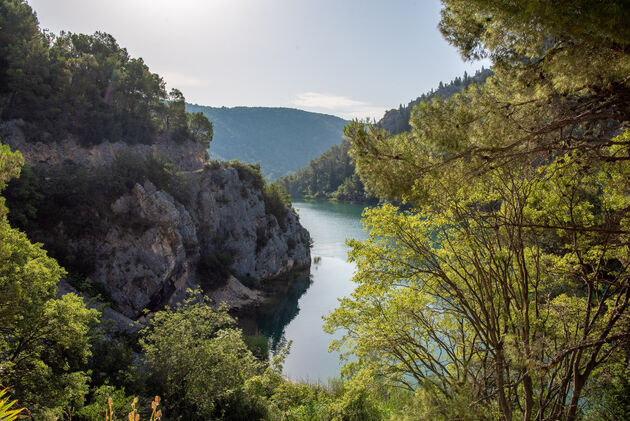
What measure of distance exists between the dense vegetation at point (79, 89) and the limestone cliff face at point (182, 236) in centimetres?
154

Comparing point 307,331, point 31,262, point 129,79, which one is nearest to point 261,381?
point 31,262

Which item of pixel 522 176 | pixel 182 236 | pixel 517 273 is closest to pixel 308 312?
pixel 182 236

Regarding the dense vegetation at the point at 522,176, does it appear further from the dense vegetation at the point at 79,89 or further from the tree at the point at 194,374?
the dense vegetation at the point at 79,89

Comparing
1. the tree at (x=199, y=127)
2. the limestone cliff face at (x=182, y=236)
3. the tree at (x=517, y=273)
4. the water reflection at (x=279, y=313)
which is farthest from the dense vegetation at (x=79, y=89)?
the tree at (x=517, y=273)

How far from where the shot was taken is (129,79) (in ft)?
112

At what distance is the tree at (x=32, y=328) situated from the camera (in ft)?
23.6

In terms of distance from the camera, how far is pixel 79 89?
95.2 feet

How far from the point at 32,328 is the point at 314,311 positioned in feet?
71.3

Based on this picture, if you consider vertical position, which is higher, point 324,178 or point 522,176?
point 324,178

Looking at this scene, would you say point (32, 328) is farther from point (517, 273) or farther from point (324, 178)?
point (324, 178)

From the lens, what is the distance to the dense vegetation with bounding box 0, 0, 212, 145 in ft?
81.8

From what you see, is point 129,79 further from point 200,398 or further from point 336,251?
point 200,398

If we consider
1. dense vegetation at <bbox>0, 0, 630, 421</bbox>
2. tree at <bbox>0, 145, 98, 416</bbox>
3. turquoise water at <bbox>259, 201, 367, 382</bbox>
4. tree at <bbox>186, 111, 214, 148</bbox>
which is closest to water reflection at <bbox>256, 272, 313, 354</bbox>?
turquoise water at <bbox>259, 201, 367, 382</bbox>

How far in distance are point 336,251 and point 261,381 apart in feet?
113
